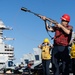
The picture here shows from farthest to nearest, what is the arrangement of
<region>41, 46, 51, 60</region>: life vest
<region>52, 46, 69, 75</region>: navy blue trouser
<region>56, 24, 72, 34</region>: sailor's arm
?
<region>41, 46, 51, 60</region>: life vest < <region>52, 46, 69, 75</region>: navy blue trouser < <region>56, 24, 72, 34</region>: sailor's arm

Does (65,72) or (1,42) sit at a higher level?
(1,42)

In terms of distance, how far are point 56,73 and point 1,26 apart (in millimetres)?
88550

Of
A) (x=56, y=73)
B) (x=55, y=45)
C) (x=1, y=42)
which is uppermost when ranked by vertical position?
(x=1, y=42)

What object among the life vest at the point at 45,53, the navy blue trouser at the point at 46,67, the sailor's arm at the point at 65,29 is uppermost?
the sailor's arm at the point at 65,29

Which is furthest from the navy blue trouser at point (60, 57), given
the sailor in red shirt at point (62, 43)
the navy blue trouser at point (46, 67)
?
the navy blue trouser at point (46, 67)

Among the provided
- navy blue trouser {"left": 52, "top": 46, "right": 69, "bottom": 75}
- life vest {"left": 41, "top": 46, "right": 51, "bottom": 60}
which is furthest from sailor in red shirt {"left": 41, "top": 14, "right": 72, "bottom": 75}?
life vest {"left": 41, "top": 46, "right": 51, "bottom": 60}

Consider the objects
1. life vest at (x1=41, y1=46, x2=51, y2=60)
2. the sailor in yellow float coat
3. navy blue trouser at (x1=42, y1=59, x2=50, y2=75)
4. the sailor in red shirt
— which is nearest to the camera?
the sailor in red shirt

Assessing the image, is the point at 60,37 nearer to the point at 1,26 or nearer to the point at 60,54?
the point at 60,54

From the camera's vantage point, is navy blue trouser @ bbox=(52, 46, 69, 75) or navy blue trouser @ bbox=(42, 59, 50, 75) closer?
navy blue trouser @ bbox=(52, 46, 69, 75)

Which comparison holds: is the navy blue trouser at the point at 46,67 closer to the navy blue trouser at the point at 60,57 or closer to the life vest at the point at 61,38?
the navy blue trouser at the point at 60,57

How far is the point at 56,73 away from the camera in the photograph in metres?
7.98

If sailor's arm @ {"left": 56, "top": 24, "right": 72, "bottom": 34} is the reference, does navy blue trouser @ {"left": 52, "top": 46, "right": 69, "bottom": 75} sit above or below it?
below

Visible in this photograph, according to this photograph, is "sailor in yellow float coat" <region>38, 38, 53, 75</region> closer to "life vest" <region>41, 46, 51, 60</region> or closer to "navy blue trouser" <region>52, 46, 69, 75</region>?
"life vest" <region>41, 46, 51, 60</region>

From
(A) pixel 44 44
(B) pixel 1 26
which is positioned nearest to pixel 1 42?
(B) pixel 1 26
